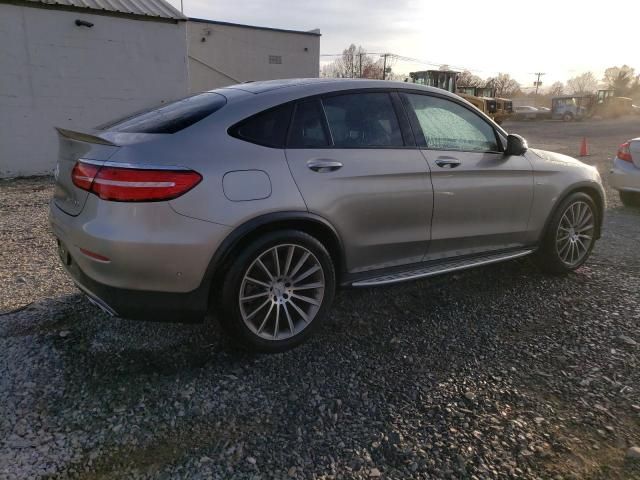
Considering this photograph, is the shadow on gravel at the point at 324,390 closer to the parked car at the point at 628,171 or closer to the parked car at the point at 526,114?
the parked car at the point at 628,171

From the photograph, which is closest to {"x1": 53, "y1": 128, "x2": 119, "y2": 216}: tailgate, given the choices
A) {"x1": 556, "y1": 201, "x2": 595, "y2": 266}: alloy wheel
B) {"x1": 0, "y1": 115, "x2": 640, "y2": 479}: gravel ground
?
{"x1": 0, "y1": 115, "x2": 640, "y2": 479}: gravel ground

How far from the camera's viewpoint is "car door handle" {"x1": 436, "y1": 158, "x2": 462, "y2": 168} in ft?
12.0

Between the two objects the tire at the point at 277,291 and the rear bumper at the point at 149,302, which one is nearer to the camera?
the rear bumper at the point at 149,302

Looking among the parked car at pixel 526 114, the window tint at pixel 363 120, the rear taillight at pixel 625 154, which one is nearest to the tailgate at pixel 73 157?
the window tint at pixel 363 120

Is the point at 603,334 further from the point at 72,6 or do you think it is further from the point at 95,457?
the point at 72,6

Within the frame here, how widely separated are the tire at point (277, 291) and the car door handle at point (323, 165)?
1.38ft

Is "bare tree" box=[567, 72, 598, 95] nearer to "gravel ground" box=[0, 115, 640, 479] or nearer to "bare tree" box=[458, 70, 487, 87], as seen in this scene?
"bare tree" box=[458, 70, 487, 87]

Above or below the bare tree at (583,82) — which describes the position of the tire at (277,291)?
below

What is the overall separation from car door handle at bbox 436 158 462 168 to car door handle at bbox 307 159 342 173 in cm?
89

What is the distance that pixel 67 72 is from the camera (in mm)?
11047

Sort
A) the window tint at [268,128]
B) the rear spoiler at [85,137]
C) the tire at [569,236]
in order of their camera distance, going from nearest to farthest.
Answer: the rear spoiler at [85,137] < the window tint at [268,128] < the tire at [569,236]

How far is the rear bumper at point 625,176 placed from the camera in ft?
24.0

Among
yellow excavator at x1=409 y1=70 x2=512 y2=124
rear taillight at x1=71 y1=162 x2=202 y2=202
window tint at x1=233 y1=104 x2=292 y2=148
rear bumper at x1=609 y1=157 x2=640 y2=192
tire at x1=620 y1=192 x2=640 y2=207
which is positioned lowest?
tire at x1=620 y1=192 x2=640 y2=207

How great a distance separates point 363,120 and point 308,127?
47 cm
